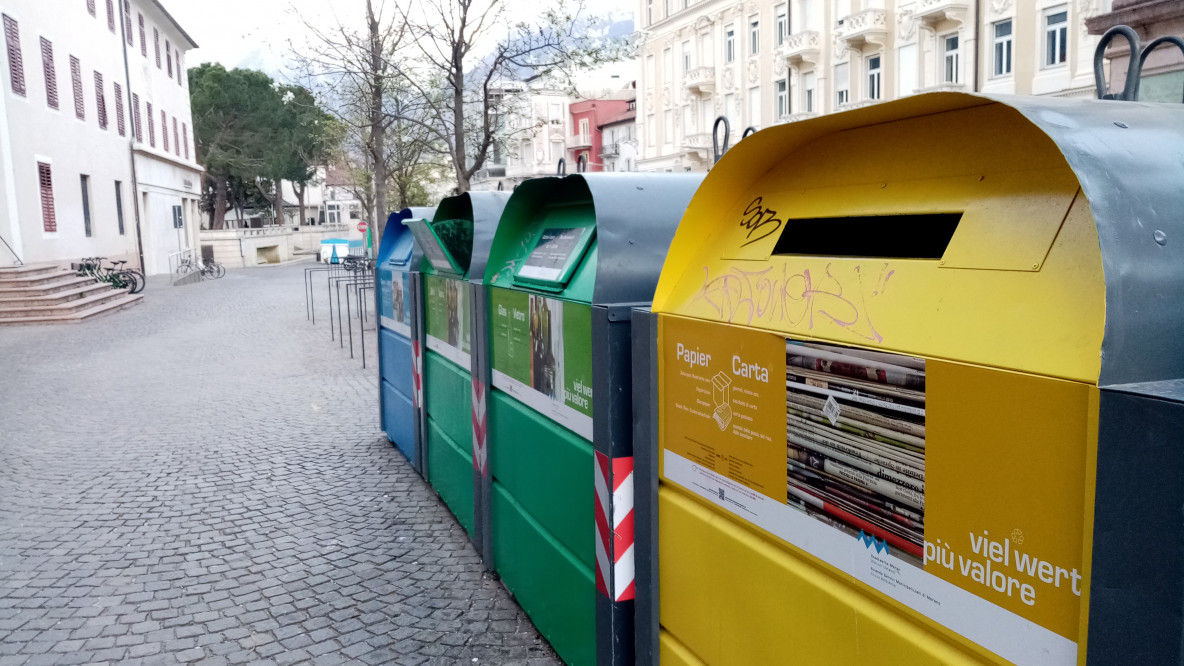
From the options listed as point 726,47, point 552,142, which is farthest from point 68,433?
point 552,142

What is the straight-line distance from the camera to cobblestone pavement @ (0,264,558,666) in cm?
406

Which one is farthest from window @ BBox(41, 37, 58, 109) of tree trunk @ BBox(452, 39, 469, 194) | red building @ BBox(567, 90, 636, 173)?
red building @ BBox(567, 90, 636, 173)

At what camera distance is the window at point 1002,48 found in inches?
1041

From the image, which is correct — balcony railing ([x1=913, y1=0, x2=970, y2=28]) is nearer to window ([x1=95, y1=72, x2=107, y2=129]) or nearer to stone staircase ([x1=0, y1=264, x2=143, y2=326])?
stone staircase ([x1=0, y1=264, x2=143, y2=326])

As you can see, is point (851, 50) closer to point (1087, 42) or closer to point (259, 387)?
point (1087, 42)

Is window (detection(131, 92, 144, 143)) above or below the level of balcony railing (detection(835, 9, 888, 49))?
below

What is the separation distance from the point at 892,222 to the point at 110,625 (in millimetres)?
4071

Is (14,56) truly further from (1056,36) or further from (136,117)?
(1056,36)

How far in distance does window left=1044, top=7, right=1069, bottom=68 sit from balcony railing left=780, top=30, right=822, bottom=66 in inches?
391

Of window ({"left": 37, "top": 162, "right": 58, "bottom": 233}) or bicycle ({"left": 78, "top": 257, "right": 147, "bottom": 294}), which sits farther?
window ({"left": 37, "top": 162, "right": 58, "bottom": 233})

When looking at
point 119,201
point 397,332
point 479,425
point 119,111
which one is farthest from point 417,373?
point 119,111

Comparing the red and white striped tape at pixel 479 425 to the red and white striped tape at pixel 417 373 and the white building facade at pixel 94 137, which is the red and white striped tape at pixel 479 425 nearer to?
the red and white striped tape at pixel 417 373

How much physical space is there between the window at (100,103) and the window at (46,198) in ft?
19.5

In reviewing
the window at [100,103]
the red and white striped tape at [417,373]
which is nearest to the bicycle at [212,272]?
the window at [100,103]
